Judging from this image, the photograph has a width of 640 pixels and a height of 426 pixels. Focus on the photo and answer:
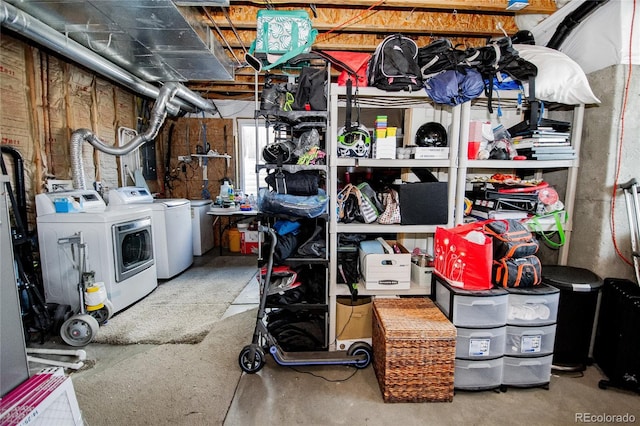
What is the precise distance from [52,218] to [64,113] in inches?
55.2

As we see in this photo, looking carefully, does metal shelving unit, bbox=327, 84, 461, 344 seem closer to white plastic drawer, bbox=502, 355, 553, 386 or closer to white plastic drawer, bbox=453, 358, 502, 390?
white plastic drawer, bbox=453, 358, 502, 390

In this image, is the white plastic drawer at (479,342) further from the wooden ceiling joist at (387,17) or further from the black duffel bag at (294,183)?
the wooden ceiling joist at (387,17)

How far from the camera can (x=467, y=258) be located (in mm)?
2031

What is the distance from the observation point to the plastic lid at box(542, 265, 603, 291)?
2.06m

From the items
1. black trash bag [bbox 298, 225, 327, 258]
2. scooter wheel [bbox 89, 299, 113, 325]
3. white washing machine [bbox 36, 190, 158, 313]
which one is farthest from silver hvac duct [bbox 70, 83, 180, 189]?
black trash bag [bbox 298, 225, 327, 258]

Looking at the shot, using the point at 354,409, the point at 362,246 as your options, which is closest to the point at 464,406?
the point at 354,409

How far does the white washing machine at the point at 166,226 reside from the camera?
3.78 meters

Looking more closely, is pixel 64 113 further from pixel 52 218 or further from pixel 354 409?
pixel 354 409

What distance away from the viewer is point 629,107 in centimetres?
218

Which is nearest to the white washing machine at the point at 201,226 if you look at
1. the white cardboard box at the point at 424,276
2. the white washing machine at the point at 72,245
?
the white washing machine at the point at 72,245

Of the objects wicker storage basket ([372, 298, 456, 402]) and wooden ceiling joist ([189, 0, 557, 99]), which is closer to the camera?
wicker storage basket ([372, 298, 456, 402])

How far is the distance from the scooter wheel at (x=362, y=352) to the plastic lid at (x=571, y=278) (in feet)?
4.54

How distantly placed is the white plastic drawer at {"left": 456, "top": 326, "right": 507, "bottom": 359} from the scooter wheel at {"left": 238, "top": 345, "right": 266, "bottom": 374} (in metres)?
1.38

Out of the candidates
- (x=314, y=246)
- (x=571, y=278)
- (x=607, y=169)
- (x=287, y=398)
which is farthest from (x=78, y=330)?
(x=607, y=169)
